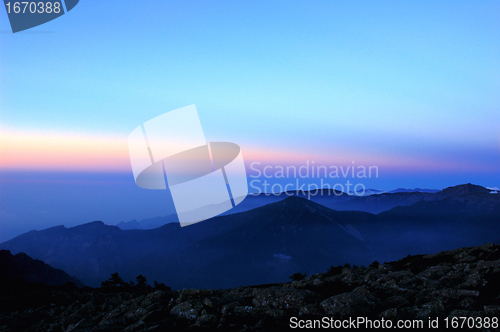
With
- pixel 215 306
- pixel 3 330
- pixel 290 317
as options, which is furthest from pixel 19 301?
pixel 290 317

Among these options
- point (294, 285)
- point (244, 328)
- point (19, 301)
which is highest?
point (244, 328)

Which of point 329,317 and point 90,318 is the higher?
point 329,317

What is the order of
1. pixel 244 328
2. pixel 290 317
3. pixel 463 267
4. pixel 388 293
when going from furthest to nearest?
pixel 463 267
pixel 388 293
pixel 290 317
pixel 244 328

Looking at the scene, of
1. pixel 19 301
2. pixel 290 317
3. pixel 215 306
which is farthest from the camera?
pixel 19 301

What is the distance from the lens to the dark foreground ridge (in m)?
19.5

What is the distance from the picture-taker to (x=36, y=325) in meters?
27.1

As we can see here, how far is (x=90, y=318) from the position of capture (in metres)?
26.6

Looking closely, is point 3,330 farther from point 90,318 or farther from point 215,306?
point 215,306

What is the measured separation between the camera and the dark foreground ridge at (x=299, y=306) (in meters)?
19.5

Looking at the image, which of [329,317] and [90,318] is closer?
[329,317]

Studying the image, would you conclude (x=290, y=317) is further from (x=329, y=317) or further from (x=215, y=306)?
(x=215, y=306)

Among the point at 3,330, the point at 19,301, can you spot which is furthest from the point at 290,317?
the point at 19,301

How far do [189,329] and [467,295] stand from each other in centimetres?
1847

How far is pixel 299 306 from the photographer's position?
2167 cm
